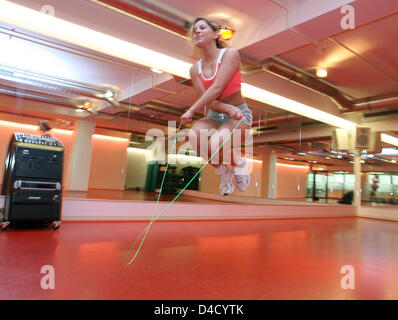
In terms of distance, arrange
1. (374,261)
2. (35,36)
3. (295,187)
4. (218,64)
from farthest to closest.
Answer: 1. (295,187)
2. (35,36)
3. (374,261)
4. (218,64)

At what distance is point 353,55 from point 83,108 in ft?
17.3

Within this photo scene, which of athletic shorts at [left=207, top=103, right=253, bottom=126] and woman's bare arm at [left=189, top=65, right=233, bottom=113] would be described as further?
athletic shorts at [left=207, top=103, right=253, bottom=126]

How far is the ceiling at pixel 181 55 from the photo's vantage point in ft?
13.5

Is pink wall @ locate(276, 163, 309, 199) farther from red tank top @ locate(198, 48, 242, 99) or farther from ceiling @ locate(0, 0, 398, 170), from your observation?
red tank top @ locate(198, 48, 242, 99)

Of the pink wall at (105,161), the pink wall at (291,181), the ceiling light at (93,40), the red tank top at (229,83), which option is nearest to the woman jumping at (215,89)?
the red tank top at (229,83)

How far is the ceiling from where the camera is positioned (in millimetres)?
4125

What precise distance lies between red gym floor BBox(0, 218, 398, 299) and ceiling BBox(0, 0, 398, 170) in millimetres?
2497

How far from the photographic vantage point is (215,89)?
1.22 metres

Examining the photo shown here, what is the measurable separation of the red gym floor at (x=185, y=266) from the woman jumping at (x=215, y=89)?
102cm

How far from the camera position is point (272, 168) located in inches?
333

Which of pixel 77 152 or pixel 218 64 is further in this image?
pixel 77 152

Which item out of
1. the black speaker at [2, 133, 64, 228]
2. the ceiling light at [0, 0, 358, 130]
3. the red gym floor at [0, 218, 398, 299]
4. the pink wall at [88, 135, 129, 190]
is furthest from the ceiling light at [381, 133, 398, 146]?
the black speaker at [2, 133, 64, 228]
